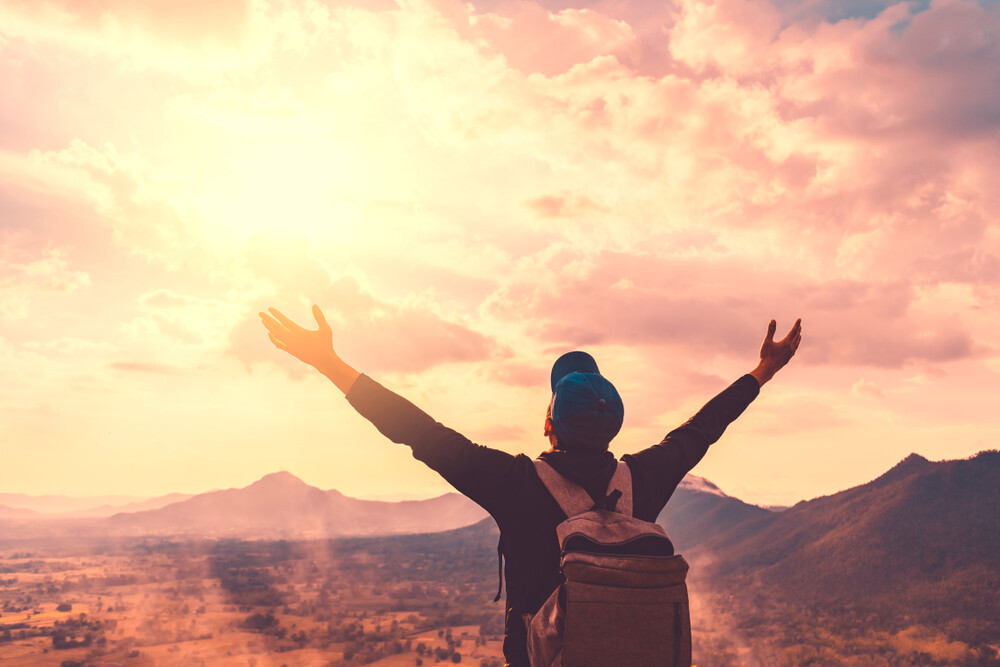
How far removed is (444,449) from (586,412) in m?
0.85

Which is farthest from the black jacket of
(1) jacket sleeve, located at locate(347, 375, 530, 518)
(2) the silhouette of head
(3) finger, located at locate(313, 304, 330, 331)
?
(3) finger, located at locate(313, 304, 330, 331)

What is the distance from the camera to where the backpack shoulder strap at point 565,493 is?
417 cm

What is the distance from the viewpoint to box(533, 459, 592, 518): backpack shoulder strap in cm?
417

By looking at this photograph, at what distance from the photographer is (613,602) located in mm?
3809

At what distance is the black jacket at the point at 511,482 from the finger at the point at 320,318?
17.5 inches

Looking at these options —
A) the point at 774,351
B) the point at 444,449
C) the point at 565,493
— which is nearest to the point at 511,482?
the point at 565,493

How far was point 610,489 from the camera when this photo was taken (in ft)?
14.2

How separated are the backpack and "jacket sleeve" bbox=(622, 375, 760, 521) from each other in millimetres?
391

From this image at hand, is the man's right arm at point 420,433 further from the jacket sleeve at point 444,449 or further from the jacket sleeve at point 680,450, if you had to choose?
the jacket sleeve at point 680,450

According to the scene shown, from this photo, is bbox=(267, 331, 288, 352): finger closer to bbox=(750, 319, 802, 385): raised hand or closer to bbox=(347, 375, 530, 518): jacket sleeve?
bbox=(347, 375, 530, 518): jacket sleeve

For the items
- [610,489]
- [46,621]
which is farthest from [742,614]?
[610,489]

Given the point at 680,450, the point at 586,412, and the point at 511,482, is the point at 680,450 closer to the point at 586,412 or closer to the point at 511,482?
the point at 586,412

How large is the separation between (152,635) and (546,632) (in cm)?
20293

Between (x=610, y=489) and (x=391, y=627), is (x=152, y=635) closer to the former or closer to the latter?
(x=391, y=627)
